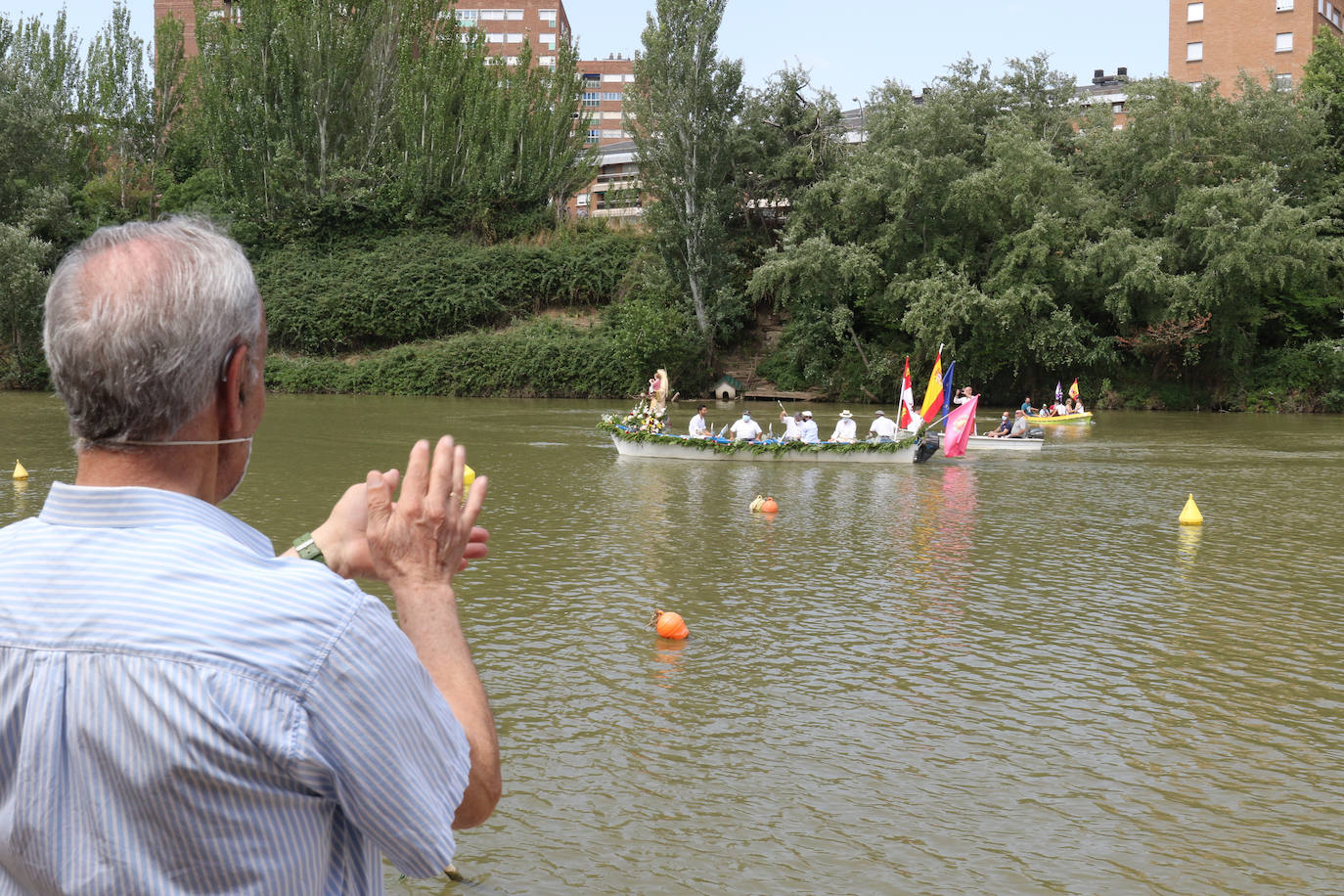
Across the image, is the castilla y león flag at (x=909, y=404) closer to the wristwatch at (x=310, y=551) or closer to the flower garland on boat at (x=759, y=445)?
the flower garland on boat at (x=759, y=445)

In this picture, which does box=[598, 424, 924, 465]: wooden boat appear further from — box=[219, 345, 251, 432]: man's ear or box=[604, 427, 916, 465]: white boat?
box=[219, 345, 251, 432]: man's ear

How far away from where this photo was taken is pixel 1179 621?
11.2 m

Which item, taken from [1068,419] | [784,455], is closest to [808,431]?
[784,455]

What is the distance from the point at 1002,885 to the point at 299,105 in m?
58.2

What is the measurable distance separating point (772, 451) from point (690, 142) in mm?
25670

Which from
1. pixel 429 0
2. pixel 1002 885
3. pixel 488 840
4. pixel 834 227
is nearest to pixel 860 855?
pixel 1002 885

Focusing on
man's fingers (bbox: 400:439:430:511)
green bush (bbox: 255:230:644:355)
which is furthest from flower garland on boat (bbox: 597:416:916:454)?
green bush (bbox: 255:230:644:355)

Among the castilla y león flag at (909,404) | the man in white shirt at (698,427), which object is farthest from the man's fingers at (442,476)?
the castilla y león flag at (909,404)

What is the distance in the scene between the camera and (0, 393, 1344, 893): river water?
6.18 metres

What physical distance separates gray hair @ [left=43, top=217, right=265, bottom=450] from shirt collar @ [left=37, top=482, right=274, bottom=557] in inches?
4.5

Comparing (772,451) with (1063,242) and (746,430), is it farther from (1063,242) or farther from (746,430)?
(1063,242)

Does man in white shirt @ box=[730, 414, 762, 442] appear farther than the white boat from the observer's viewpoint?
Yes

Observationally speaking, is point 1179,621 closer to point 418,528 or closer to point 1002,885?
point 1002,885

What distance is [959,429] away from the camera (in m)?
26.6
